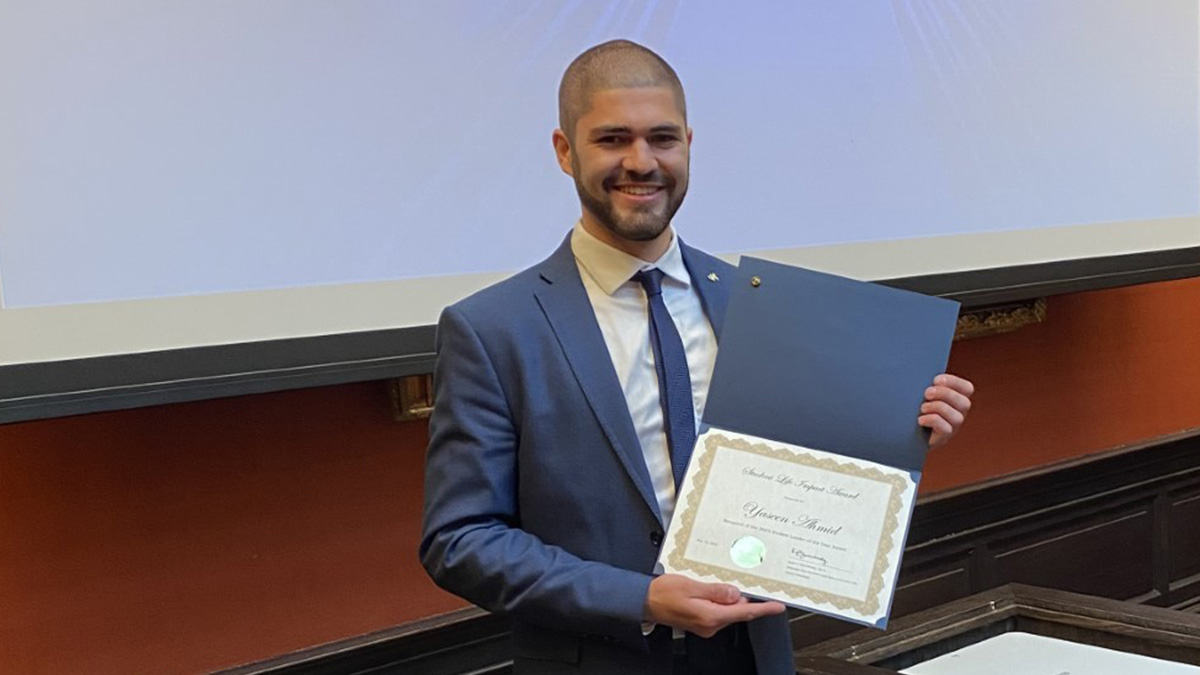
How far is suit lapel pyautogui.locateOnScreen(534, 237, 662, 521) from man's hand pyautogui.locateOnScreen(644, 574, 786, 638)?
4.8 inches

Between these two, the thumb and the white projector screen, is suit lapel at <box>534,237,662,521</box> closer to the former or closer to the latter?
the thumb

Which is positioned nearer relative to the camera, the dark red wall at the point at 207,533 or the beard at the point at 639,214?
the beard at the point at 639,214

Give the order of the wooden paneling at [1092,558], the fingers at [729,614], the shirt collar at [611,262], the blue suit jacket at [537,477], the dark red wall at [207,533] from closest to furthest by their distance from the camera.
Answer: the fingers at [729,614]
the blue suit jacket at [537,477]
the shirt collar at [611,262]
the dark red wall at [207,533]
the wooden paneling at [1092,558]

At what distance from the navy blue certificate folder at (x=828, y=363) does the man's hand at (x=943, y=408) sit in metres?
0.01

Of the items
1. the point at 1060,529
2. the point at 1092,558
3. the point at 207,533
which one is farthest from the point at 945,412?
the point at 1092,558

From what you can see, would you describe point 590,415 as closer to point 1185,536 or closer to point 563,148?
point 563,148

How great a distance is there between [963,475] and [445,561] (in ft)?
7.61

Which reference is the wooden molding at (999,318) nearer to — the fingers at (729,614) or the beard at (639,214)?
the beard at (639,214)

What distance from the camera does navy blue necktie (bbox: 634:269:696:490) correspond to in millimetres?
1295

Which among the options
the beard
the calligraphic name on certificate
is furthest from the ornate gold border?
the beard

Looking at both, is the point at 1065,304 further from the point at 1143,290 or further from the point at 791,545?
the point at 791,545

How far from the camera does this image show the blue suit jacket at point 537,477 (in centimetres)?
123

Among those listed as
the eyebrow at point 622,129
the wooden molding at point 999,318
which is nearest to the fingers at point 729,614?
the eyebrow at point 622,129

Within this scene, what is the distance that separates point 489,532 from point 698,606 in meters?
0.23
